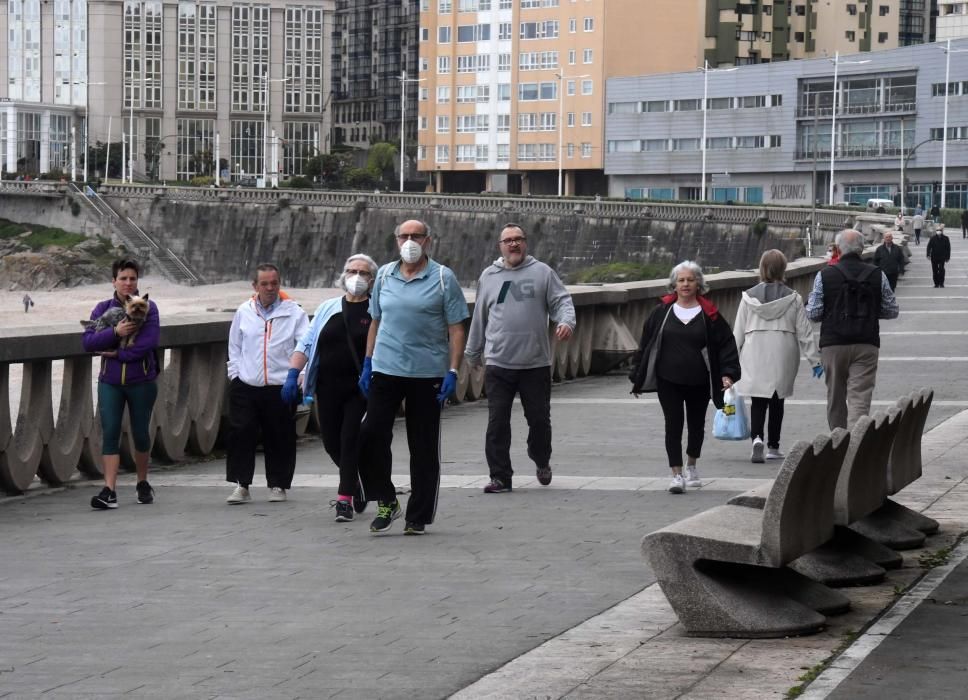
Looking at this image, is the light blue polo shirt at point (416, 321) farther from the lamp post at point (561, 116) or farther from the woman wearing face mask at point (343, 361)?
the lamp post at point (561, 116)

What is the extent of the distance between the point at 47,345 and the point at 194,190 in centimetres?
11455

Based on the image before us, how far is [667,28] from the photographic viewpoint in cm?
12925

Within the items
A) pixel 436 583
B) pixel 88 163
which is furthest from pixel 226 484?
pixel 88 163

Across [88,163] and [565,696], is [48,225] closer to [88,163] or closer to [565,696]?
[88,163]

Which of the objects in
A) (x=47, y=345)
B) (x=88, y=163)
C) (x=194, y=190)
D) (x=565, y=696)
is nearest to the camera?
(x=565, y=696)

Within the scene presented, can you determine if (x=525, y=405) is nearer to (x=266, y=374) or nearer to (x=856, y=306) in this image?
(x=266, y=374)

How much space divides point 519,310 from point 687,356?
3.86ft

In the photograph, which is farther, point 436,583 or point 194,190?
point 194,190

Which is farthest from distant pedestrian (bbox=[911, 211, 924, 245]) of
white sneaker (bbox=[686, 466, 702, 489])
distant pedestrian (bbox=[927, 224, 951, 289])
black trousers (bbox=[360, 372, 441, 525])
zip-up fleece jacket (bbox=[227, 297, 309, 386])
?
black trousers (bbox=[360, 372, 441, 525])

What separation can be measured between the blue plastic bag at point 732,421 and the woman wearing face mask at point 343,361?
11.3 feet

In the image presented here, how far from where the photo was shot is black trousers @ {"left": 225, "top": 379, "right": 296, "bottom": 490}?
36.9 ft

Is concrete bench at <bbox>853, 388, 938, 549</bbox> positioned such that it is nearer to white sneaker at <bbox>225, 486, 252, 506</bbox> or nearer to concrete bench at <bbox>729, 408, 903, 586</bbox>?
concrete bench at <bbox>729, 408, 903, 586</bbox>

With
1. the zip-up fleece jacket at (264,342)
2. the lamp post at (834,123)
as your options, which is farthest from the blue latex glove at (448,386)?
the lamp post at (834,123)

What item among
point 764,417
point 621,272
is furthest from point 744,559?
point 621,272
